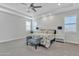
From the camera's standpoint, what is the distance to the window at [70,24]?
6.24m

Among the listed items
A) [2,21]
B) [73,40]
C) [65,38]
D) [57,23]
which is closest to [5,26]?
[2,21]

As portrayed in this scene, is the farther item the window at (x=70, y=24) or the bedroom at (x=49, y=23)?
the window at (x=70, y=24)

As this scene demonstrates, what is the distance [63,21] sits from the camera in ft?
22.5

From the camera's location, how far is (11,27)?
7078mm

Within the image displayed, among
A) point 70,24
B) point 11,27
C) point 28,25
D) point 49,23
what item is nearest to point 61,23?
point 70,24

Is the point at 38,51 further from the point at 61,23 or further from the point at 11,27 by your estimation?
the point at 11,27

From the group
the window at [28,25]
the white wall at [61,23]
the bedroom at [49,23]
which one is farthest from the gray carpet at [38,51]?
the window at [28,25]

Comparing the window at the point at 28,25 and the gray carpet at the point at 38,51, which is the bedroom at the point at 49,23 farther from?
the window at the point at 28,25

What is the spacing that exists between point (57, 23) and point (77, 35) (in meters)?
2.05

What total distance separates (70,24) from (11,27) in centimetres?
498

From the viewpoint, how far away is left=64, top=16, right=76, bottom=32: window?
6243mm

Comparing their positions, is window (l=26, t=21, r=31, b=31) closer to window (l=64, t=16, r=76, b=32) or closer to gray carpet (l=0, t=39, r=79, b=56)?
window (l=64, t=16, r=76, b=32)

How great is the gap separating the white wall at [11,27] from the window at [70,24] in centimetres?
448

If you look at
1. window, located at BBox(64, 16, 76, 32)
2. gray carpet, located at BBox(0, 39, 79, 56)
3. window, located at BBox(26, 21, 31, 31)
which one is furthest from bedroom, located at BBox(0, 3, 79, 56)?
window, located at BBox(26, 21, 31, 31)
